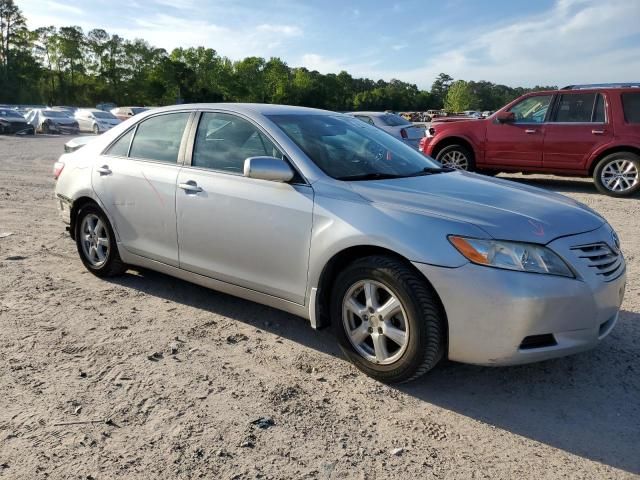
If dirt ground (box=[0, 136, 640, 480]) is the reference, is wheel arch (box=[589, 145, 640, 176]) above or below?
above

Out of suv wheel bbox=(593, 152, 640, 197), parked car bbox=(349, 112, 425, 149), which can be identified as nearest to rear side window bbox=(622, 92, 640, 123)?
suv wheel bbox=(593, 152, 640, 197)

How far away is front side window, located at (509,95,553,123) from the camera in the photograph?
33.7 feet

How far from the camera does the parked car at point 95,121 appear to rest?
3309cm


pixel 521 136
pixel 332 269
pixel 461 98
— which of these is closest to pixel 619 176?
pixel 521 136

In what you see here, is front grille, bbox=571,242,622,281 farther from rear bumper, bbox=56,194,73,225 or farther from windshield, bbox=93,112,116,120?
windshield, bbox=93,112,116,120

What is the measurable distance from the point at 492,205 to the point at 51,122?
34711mm

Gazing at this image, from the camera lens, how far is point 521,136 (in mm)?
10430

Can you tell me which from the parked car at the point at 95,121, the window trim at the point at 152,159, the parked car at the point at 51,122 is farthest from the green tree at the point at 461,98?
the window trim at the point at 152,159

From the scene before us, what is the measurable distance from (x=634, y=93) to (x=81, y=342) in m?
9.67

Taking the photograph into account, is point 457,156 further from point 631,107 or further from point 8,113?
point 8,113

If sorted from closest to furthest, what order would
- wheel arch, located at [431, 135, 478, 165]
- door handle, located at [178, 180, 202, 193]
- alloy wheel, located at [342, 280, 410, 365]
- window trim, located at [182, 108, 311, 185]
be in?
1. alloy wheel, located at [342, 280, 410, 365]
2. window trim, located at [182, 108, 311, 185]
3. door handle, located at [178, 180, 202, 193]
4. wheel arch, located at [431, 135, 478, 165]

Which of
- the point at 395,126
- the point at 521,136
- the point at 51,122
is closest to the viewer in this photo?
the point at 521,136

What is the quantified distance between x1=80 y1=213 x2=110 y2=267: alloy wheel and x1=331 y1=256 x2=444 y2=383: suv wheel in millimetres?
2565

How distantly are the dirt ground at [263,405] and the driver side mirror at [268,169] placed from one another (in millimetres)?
1150
